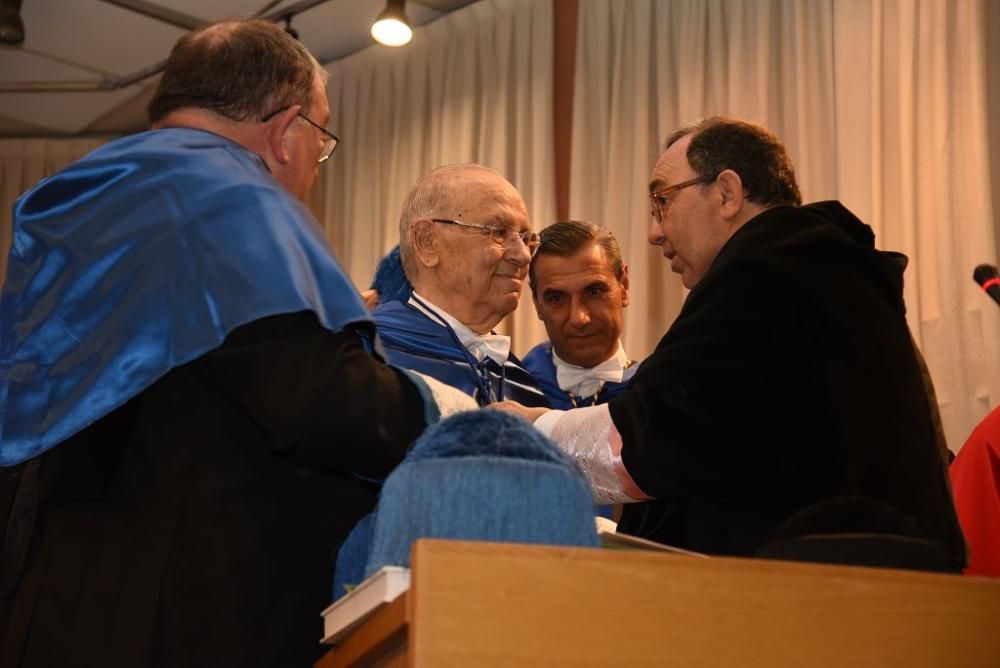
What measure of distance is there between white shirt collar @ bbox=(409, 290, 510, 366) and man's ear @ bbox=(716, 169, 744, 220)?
846 mm

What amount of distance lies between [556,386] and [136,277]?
228cm

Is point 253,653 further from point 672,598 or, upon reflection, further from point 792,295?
point 792,295

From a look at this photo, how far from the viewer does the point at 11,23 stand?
6770 mm

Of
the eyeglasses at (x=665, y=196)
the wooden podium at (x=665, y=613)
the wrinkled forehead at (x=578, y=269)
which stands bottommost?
the wooden podium at (x=665, y=613)

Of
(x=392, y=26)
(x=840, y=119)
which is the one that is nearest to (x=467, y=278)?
(x=840, y=119)

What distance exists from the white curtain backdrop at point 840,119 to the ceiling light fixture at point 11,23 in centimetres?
272

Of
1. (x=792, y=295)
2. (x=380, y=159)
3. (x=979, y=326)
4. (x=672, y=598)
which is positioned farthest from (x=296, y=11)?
(x=672, y=598)

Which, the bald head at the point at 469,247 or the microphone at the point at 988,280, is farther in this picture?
the bald head at the point at 469,247

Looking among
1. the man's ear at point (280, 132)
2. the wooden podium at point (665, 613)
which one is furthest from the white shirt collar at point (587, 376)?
the wooden podium at point (665, 613)

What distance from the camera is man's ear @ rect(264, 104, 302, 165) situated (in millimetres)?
2668

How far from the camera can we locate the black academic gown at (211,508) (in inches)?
84.2

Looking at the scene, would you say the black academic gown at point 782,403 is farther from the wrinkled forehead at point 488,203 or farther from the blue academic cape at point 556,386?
the blue academic cape at point 556,386

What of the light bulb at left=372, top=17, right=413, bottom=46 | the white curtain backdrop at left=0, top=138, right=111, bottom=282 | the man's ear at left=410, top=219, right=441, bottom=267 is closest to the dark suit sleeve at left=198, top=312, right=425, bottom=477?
the man's ear at left=410, top=219, right=441, bottom=267

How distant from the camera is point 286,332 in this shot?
217 centimetres
